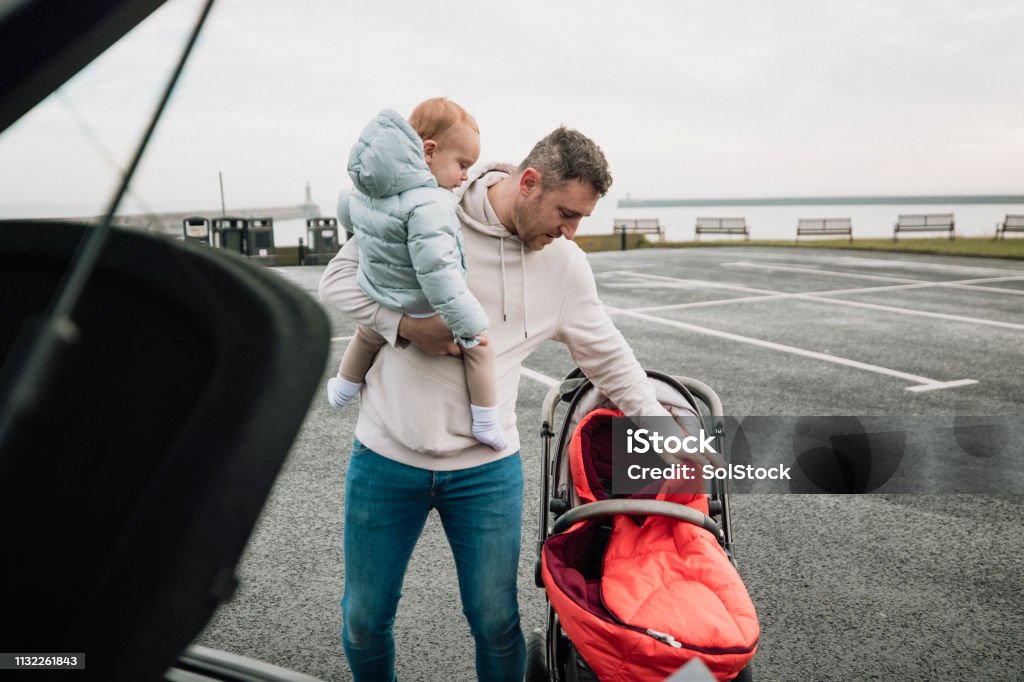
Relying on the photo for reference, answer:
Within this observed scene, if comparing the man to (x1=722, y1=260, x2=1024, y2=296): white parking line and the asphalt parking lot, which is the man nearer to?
the asphalt parking lot

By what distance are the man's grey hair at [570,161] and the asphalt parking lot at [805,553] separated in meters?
0.86

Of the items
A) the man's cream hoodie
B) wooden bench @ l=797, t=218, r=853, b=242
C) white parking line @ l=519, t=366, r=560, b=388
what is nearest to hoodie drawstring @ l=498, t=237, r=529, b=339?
the man's cream hoodie

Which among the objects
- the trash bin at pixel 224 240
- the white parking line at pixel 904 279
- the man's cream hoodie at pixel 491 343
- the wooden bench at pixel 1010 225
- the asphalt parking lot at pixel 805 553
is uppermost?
the trash bin at pixel 224 240

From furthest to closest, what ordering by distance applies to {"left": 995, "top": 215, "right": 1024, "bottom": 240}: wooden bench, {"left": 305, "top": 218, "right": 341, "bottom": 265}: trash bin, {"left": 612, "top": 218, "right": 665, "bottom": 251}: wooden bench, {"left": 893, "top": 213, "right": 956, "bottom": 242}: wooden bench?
{"left": 612, "top": 218, "right": 665, "bottom": 251}: wooden bench, {"left": 893, "top": 213, "right": 956, "bottom": 242}: wooden bench, {"left": 995, "top": 215, "right": 1024, "bottom": 240}: wooden bench, {"left": 305, "top": 218, "right": 341, "bottom": 265}: trash bin

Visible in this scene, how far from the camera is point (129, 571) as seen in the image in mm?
649

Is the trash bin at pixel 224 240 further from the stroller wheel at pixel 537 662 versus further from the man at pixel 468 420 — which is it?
the stroller wheel at pixel 537 662

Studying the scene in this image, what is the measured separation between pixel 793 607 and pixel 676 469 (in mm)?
1484

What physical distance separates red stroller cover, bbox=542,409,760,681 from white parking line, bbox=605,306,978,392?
5.45 m

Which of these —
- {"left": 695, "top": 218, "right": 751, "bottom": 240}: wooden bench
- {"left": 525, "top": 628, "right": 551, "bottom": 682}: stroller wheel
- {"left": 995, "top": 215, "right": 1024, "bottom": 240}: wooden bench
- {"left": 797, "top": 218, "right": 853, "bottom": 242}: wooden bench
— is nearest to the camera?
{"left": 525, "top": 628, "right": 551, "bottom": 682}: stroller wheel

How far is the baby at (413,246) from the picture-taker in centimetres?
187

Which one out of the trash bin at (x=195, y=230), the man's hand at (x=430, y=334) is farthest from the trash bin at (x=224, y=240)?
the man's hand at (x=430, y=334)

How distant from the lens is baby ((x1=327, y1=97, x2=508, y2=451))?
1869 millimetres

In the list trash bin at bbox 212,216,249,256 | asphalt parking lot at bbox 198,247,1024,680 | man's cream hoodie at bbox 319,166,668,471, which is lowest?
asphalt parking lot at bbox 198,247,1024,680

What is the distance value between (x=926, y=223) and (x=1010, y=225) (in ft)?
9.45
